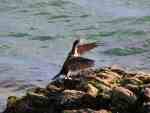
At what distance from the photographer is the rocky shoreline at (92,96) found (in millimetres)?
9258

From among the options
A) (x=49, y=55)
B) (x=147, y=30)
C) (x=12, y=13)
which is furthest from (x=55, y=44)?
(x=12, y=13)

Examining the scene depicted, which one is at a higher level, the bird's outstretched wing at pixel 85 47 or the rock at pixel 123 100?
the bird's outstretched wing at pixel 85 47

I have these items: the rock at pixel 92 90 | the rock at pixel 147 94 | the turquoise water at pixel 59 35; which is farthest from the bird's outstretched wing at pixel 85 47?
the rock at pixel 147 94

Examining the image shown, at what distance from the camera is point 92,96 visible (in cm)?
959

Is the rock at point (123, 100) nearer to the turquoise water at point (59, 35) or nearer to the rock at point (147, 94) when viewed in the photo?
the rock at point (147, 94)

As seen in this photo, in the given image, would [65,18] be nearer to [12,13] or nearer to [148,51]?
[12,13]

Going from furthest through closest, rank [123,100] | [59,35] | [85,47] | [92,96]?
1. [59,35]
2. [85,47]
3. [92,96]
4. [123,100]

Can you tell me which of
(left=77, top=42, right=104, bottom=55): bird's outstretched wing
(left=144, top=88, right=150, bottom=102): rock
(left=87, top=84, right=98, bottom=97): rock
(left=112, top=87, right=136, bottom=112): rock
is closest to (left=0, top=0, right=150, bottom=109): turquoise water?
(left=77, top=42, right=104, bottom=55): bird's outstretched wing

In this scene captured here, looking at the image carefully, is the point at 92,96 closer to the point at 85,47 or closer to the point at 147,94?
the point at 147,94

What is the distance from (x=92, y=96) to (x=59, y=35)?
1110 centimetres

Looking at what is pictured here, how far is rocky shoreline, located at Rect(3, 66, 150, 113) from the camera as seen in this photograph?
926 cm

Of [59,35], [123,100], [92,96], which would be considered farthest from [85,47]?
[59,35]

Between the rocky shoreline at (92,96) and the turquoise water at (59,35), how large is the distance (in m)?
1.75

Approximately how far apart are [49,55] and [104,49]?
1.52 metres
